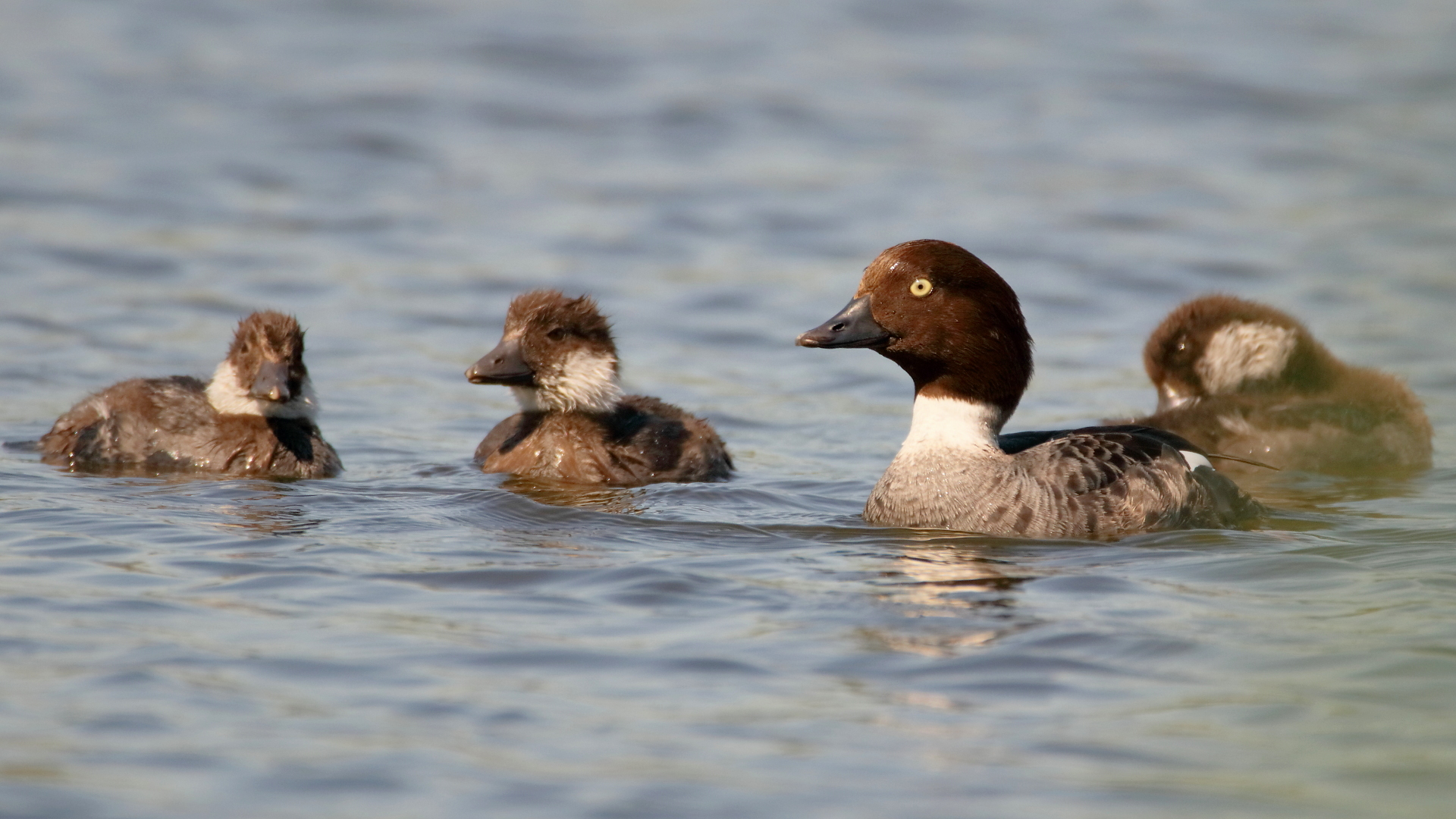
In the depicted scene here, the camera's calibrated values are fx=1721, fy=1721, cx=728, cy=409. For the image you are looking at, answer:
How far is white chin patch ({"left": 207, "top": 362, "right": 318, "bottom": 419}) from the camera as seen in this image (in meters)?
8.80

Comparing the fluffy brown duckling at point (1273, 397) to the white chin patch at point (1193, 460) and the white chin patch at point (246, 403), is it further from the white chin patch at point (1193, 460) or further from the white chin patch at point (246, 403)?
the white chin patch at point (246, 403)

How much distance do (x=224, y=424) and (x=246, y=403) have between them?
0.15 meters

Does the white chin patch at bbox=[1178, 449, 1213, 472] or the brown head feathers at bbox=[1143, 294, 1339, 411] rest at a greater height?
the brown head feathers at bbox=[1143, 294, 1339, 411]

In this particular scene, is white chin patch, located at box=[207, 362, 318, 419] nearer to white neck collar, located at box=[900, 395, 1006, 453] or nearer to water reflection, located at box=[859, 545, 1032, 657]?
white neck collar, located at box=[900, 395, 1006, 453]

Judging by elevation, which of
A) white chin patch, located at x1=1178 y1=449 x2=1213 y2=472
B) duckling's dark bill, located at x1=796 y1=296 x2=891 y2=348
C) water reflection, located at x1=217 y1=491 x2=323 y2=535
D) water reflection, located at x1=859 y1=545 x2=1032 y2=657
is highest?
duckling's dark bill, located at x1=796 y1=296 x2=891 y2=348

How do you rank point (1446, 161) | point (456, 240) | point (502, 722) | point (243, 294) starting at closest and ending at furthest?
point (502, 722) → point (243, 294) → point (456, 240) → point (1446, 161)

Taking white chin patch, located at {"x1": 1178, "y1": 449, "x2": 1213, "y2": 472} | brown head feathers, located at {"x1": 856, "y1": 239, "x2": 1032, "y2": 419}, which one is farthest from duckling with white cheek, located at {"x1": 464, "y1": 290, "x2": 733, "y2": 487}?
white chin patch, located at {"x1": 1178, "y1": 449, "x2": 1213, "y2": 472}

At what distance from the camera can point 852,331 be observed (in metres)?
7.69

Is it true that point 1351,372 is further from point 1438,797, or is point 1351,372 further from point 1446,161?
point 1446,161

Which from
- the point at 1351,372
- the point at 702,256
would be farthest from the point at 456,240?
the point at 1351,372

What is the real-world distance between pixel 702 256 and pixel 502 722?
957 cm

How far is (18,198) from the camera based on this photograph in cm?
1454

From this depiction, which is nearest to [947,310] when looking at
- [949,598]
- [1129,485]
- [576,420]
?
[1129,485]

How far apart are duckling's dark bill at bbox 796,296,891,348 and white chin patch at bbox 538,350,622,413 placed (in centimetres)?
164
